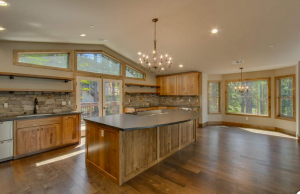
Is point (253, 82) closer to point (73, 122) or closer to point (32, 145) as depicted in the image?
point (73, 122)

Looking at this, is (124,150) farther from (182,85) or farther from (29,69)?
(182,85)

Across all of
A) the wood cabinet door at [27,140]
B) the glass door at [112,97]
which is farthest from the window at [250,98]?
the wood cabinet door at [27,140]

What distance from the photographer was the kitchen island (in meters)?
2.13

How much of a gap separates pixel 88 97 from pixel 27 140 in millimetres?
1961

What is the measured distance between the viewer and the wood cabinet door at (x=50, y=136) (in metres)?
3.30

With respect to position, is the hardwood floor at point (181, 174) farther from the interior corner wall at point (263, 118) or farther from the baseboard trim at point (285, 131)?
the interior corner wall at point (263, 118)

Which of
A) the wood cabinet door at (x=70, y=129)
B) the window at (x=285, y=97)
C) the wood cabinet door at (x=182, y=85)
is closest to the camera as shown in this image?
the wood cabinet door at (x=70, y=129)

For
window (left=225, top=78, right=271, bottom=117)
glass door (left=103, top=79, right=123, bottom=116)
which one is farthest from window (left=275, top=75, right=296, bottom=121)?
glass door (left=103, top=79, right=123, bottom=116)

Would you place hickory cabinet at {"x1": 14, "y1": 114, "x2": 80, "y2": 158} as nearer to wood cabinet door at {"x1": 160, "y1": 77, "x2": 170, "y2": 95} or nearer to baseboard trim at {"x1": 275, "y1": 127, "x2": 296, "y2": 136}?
wood cabinet door at {"x1": 160, "y1": 77, "x2": 170, "y2": 95}

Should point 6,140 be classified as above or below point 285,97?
below

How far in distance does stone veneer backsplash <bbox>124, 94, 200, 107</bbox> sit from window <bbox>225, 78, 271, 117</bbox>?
1.75 m

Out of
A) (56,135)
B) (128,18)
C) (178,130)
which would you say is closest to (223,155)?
(178,130)

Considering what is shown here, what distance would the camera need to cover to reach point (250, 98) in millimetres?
6191

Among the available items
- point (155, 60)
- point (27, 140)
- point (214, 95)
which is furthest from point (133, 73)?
point (27, 140)
